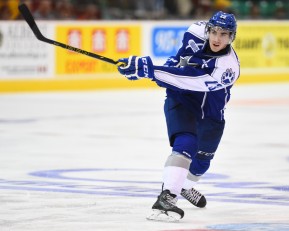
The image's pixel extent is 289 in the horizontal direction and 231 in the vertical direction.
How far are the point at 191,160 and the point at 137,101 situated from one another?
Answer: 9555 millimetres

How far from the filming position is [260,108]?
14695mm

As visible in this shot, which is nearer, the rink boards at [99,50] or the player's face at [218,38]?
the player's face at [218,38]

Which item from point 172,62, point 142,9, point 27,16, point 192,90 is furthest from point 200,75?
point 142,9

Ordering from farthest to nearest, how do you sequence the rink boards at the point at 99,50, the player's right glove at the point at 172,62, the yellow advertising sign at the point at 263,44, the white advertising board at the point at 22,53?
the yellow advertising sign at the point at 263,44 → the rink boards at the point at 99,50 → the white advertising board at the point at 22,53 → the player's right glove at the point at 172,62

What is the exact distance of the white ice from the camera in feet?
19.4

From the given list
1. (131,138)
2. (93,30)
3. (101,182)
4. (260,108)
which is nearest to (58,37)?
(93,30)

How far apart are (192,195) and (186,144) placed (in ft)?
1.82

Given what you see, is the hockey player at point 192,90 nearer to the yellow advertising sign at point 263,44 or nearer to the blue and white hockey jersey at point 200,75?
the blue and white hockey jersey at point 200,75

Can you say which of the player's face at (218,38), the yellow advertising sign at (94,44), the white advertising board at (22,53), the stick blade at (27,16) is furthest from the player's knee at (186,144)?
the yellow advertising sign at (94,44)

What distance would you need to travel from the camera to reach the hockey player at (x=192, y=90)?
598 centimetres

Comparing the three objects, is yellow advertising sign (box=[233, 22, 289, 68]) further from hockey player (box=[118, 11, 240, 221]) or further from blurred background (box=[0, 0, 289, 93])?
hockey player (box=[118, 11, 240, 221])

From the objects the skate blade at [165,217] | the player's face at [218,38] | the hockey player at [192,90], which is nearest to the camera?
the skate blade at [165,217]

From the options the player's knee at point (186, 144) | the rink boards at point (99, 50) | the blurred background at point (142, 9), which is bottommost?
the rink boards at point (99, 50)

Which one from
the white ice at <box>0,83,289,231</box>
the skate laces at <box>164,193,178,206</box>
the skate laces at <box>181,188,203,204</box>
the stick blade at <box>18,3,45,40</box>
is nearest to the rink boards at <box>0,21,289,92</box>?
the white ice at <box>0,83,289,231</box>
